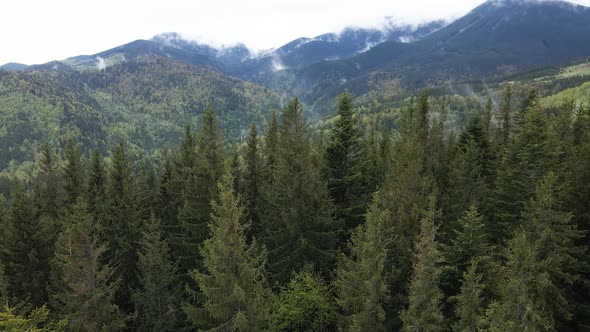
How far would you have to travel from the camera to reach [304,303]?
26734mm

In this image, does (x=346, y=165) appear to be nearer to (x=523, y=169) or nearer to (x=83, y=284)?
(x=523, y=169)

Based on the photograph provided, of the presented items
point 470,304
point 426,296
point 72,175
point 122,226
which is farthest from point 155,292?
point 470,304

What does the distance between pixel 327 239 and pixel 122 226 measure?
726 inches

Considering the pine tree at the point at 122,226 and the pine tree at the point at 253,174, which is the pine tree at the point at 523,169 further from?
the pine tree at the point at 122,226

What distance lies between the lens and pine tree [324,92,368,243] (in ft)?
109

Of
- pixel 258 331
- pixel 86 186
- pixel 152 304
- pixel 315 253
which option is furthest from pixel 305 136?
pixel 86 186

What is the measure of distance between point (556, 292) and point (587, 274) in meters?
6.15

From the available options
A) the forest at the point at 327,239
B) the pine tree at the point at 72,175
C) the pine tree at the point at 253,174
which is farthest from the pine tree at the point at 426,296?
the pine tree at the point at 72,175

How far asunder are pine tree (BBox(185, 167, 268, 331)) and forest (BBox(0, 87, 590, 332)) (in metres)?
0.11

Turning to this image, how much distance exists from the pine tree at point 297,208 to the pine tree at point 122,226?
13.0m

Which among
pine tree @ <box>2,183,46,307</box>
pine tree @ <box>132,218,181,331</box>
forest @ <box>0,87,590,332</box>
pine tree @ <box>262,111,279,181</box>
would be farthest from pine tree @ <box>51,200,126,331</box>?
pine tree @ <box>262,111,279,181</box>

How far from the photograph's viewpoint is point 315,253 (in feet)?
98.2

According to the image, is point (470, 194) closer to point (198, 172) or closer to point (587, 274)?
point (587, 274)

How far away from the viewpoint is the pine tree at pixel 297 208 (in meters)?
28.9
